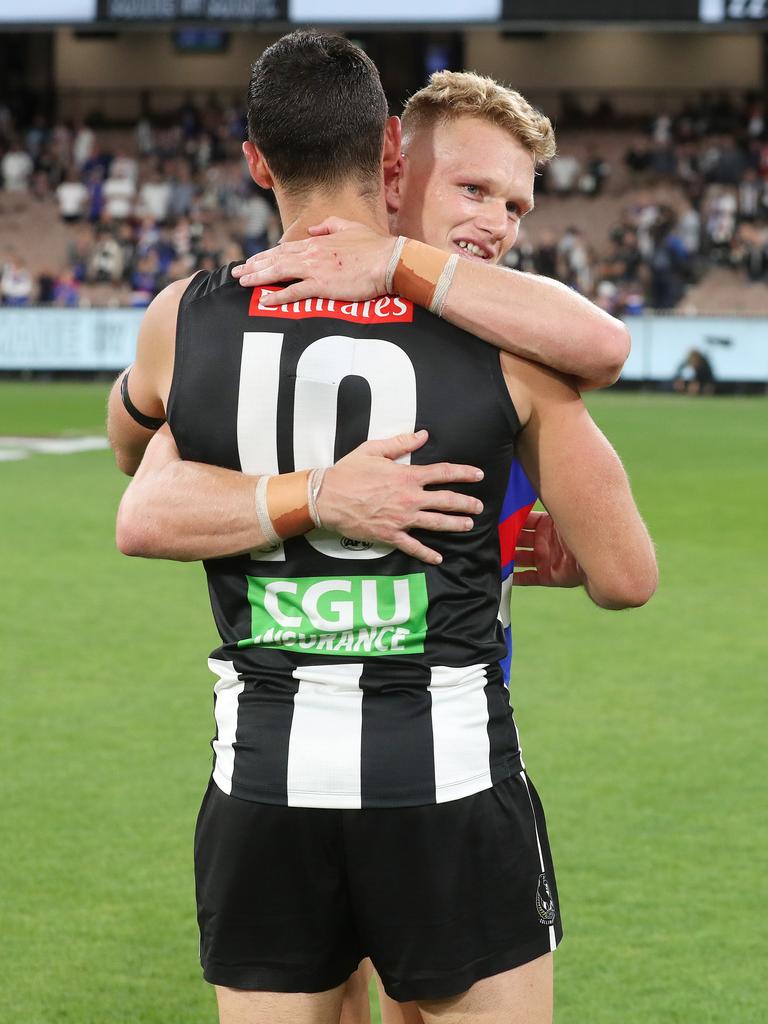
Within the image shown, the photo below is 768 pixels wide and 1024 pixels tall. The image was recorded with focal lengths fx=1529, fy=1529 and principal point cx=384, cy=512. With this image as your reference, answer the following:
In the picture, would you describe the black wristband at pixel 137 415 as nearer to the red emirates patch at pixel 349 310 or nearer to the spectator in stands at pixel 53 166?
the red emirates patch at pixel 349 310

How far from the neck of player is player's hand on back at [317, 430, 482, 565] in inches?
14.0

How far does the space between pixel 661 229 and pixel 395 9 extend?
6821mm

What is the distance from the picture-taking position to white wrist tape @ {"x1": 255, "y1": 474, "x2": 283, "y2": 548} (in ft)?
7.20

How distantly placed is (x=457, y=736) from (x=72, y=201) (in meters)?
32.9

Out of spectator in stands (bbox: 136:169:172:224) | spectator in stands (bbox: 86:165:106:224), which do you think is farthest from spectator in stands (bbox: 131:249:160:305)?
spectator in stands (bbox: 86:165:106:224)

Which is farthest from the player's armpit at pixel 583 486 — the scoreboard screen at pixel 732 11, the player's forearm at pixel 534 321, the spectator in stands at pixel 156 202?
the spectator in stands at pixel 156 202

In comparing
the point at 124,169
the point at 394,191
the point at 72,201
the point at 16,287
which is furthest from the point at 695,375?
the point at 394,191

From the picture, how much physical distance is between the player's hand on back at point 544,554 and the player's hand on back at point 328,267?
613 millimetres

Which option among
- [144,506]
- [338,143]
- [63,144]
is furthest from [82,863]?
[63,144]

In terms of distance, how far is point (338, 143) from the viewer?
2230mm

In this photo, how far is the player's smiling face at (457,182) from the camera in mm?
2863

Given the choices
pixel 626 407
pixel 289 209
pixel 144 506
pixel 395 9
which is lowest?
pixel 626 407

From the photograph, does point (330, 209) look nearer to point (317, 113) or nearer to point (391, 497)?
point (317, 113)

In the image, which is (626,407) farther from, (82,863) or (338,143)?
(338,143)
